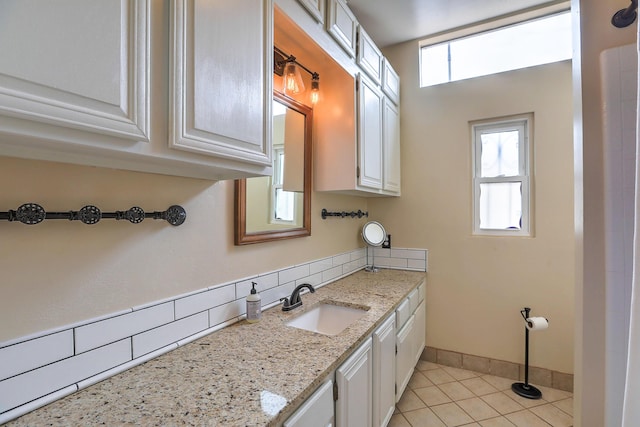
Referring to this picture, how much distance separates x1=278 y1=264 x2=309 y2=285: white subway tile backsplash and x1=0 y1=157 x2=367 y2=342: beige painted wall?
326 mm

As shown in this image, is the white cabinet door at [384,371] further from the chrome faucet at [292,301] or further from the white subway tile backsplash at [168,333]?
the white subway tile backsplash at [168,333]

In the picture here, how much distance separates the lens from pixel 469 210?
244cm

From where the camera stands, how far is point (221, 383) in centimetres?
85

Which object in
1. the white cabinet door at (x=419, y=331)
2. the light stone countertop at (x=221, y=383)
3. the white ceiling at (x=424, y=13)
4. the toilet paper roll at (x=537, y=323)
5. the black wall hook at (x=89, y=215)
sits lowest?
the white cabinet door at (x=419, y=331)

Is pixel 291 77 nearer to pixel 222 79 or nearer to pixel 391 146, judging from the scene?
pixel 222 79

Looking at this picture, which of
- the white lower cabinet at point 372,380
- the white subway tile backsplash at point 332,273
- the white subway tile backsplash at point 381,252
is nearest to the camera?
the white lower cabinet at point 372,380

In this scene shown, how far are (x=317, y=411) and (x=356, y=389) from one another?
331 mm

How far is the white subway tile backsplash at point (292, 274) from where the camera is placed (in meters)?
1.62

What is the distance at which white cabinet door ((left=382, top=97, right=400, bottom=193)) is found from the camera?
2.32 meters

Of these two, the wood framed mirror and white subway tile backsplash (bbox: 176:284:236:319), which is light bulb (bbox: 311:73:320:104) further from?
white subway tile backsplash (bbox: 176:284:236:319)

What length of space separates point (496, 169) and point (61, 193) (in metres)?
2.74

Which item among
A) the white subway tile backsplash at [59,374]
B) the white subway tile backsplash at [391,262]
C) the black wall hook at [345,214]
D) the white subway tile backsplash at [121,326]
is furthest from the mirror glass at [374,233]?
the white subway tile backsplash at [59,374]

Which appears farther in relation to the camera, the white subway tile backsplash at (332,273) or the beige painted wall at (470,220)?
the beige painted wall at (470,220)

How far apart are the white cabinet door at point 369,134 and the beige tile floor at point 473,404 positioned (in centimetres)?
155
